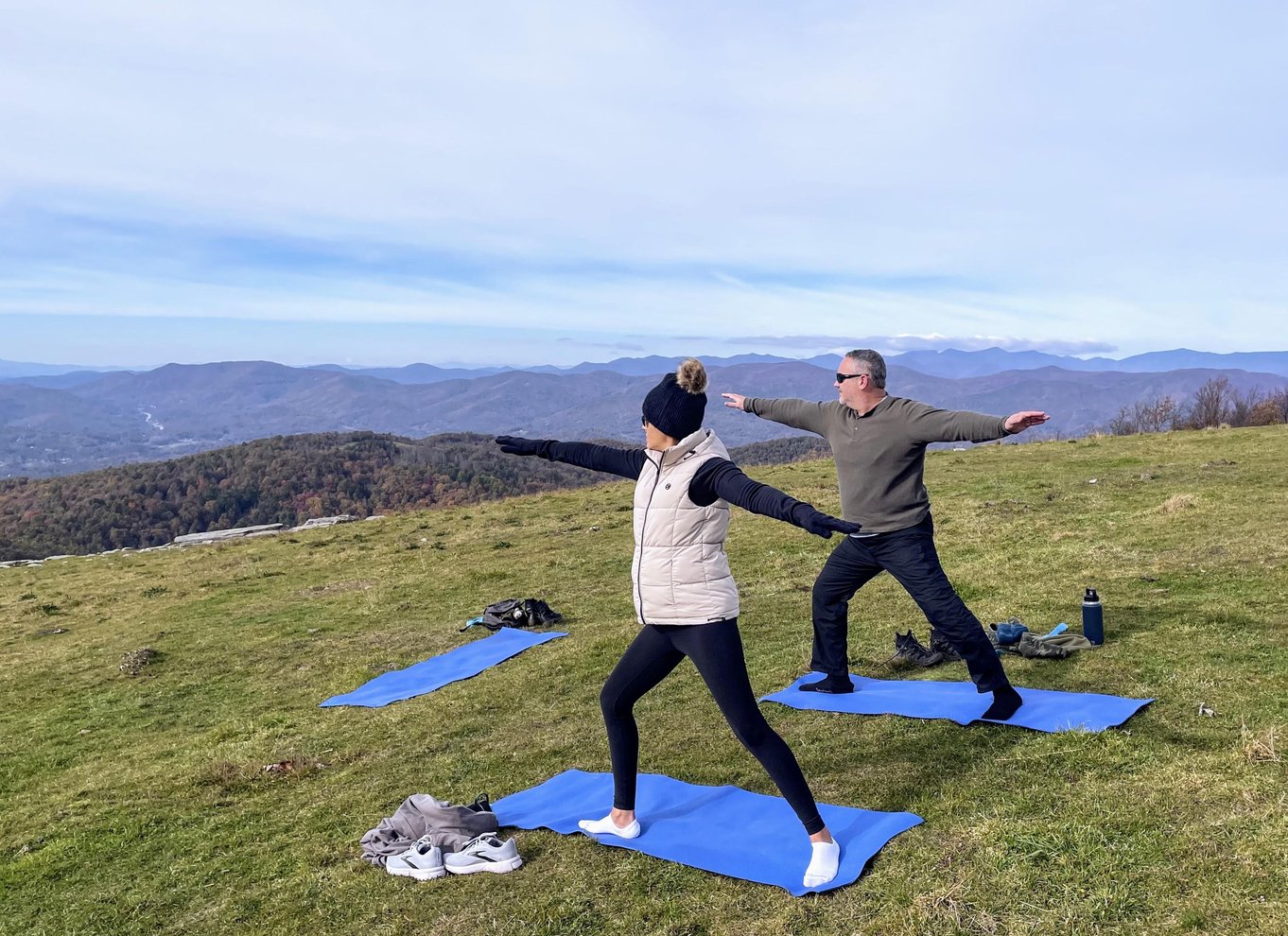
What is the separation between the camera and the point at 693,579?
516 centimetres

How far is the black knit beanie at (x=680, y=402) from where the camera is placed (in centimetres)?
521

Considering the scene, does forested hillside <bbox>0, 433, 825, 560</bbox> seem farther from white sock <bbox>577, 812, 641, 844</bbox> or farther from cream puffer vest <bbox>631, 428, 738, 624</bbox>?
cream puffer vest <bbox>631, 428, 738, 624</bbox>

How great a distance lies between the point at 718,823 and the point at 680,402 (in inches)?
117

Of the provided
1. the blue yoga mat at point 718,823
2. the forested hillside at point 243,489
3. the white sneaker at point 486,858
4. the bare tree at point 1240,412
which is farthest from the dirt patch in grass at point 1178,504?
the forested hillside at point 243,489

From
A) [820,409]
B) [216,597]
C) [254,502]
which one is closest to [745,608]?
[820,409]

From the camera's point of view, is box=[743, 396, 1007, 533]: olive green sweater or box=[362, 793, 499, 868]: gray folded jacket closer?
box=[362, 793, 499, 868]: gray folded jacket

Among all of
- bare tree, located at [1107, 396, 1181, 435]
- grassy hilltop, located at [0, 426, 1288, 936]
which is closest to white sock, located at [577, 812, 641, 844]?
grassy hilltop, located at [0, 426, 1288, 936]

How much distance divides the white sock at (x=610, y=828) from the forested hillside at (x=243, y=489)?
67659 millimetres

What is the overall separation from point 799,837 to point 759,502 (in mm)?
2466

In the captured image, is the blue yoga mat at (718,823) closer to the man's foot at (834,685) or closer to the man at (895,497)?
the man at (895,497)

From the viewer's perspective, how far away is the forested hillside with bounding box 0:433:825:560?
78125 millimetres

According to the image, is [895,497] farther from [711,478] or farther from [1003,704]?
[711,478]

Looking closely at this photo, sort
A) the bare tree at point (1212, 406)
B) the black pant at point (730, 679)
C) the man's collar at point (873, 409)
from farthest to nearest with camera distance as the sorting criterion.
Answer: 1. the bare tree at point (1212, 406)
2. the man's collar at point (873, 409)
3. the black pant at point (730, 679)

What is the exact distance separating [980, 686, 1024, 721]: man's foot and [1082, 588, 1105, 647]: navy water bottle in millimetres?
2355
